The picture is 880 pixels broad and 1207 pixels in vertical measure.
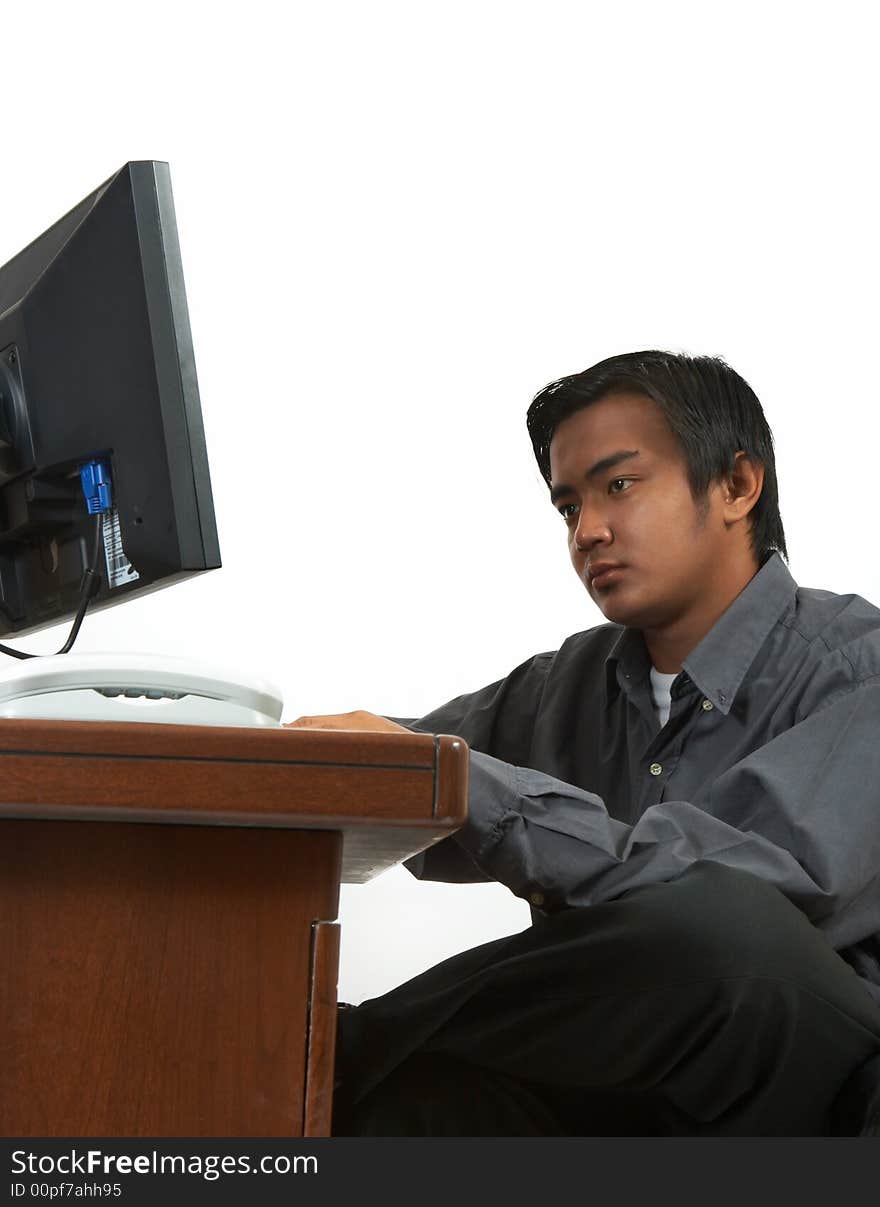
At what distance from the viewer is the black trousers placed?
872 millimetres

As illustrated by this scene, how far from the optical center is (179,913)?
611mm

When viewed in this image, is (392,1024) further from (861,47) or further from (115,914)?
(861,47)

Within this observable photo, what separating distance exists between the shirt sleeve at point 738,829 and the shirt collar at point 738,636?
14cm

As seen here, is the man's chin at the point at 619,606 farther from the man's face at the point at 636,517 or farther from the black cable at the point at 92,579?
the black cable at the point at 92,579

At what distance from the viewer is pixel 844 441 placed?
2.29m

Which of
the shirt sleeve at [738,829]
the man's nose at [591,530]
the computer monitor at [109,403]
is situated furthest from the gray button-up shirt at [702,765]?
the computer monitor at [109,403]

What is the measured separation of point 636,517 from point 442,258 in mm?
1044

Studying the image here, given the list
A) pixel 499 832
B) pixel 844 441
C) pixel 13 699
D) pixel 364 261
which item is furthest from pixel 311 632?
pixel 13 699

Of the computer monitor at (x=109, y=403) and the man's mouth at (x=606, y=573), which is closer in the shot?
the computer monitor at (x=109, y=403)

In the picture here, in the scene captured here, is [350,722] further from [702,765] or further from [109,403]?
[702,765]

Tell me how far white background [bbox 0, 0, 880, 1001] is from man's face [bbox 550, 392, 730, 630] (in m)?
0.70

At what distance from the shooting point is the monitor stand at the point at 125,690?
64 centimetres

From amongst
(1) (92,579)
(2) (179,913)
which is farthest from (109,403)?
(2) (179,913)

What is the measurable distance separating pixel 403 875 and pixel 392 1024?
1.14m
